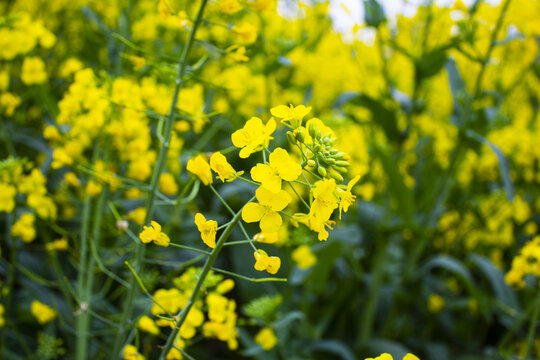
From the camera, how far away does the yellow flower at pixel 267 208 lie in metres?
0.71

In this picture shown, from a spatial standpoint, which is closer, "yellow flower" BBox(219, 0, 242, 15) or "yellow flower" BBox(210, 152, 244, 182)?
"yellow flower" BBox(210, 152, 244, 182)

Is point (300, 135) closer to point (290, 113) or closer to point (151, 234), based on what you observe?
point (290, 113)

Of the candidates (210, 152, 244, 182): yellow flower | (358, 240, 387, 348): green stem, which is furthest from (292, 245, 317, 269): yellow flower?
(210, 152, 244, 182): yellow flower

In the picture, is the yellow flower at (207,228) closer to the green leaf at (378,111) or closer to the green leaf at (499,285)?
the green leaf at (378,111)

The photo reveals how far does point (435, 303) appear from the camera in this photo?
7.54 feet

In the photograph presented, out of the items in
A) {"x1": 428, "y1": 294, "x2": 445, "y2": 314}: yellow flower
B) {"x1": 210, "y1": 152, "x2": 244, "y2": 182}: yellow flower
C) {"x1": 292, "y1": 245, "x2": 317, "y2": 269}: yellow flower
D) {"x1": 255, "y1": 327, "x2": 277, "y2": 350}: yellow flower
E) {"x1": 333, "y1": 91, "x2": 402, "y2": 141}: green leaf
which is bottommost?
{"x1": 255, "y1": 327, "x2": 277, "y2": 350}: yellow flower

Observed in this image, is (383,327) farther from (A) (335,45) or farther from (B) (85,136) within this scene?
(A) (335,45)

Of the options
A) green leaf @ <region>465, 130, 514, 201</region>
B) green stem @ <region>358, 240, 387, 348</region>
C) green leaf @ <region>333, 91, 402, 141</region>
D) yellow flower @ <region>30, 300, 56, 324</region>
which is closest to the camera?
yellow flower @ <region>30, 300, 56, 324</region>

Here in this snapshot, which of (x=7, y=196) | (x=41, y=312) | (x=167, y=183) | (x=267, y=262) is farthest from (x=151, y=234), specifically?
(x=41, y=312)

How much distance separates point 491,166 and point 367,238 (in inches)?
38.9

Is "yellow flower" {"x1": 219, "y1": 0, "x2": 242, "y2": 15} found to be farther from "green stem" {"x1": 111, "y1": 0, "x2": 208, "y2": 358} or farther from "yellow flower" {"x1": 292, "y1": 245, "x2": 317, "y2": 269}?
"yellow flower" {"x1": 292, "y1": 245, "x2": 317, "y2": 269}

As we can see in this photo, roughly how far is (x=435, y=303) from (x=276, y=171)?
1.95 m

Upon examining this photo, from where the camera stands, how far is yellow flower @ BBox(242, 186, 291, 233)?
2.32 feet

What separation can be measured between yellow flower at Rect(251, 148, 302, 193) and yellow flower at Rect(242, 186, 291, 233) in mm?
22
